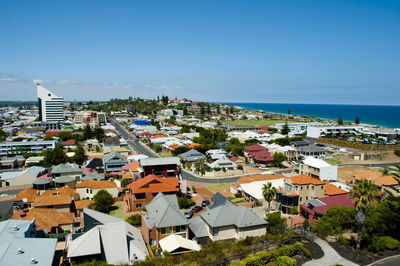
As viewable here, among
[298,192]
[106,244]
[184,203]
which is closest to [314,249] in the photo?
[106,244]

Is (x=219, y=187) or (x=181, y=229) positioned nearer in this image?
(x=181, y=229)

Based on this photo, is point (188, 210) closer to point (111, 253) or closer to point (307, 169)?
point (111, 253)

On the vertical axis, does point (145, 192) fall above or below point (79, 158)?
above

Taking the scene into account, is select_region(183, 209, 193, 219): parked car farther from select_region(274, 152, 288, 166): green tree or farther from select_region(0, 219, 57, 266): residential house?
select_region(274, 152, 288, 166): green tree

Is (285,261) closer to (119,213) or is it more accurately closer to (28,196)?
(119,213)

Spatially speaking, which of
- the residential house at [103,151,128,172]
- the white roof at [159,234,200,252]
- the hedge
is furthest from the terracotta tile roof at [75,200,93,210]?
the hedge

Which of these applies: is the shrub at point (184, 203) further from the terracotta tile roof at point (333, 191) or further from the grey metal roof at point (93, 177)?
the terracotta tile roof at point (333, 191)
